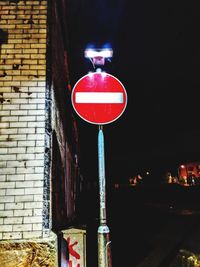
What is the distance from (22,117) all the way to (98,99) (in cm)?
121

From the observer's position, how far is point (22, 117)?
427 cm

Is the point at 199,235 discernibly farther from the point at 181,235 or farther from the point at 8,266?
the point at 8,266

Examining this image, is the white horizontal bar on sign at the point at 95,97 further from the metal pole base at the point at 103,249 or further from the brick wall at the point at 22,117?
the metal pole base at the point at 103,249

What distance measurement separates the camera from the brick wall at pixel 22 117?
12.8 feet

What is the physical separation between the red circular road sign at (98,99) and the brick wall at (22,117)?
70cm

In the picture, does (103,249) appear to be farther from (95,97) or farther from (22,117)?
(22,117)

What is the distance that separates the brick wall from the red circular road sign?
0.70 m

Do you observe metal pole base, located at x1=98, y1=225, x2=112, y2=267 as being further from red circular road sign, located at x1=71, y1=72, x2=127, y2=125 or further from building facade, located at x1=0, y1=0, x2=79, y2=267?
red circular road sign, located at x1=71, y1=72, x2=127, y2=125

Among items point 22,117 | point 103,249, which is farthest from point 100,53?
point 103,249

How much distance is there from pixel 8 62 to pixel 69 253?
125 inches

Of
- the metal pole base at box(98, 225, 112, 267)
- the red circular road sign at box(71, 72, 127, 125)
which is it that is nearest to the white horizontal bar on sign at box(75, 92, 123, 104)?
the red circular road sign at box(71, 72, 127, 125)

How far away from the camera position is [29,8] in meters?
4.70

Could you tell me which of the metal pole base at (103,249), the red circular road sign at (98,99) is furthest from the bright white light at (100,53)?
the metal pole base at (103,249)

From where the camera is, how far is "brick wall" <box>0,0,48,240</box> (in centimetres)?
390
